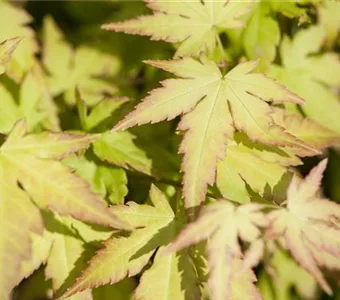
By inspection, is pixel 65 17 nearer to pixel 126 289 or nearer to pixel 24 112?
pixel 24 112

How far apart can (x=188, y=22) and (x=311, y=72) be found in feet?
1.47

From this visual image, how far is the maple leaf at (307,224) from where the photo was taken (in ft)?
3.06

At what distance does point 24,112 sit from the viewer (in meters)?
1.38

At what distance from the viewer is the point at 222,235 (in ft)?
3.01

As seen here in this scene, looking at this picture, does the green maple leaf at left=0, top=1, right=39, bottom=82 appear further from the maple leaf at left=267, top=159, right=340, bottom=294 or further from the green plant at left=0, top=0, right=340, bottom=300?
the maple leaf at left=267, top=159, right=340, bottom=294

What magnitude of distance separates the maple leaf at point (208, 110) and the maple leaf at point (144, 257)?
150mm

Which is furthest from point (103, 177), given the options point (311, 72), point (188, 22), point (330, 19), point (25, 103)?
point (330, 19)

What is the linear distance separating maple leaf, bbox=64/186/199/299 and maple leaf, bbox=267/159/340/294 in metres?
0.25

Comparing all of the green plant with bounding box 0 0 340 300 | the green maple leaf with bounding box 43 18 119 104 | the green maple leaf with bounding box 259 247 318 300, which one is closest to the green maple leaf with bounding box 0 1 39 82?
the green plant with bounding box 0 0 340 300

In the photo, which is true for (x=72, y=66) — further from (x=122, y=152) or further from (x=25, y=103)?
(x=122, y=152)

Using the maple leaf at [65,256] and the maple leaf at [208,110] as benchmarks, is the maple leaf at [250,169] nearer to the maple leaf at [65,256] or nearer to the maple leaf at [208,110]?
the maple leaf at [208,110]

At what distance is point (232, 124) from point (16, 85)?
0.67 meters

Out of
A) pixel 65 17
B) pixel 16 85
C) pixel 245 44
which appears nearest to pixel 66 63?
pixel 16 85

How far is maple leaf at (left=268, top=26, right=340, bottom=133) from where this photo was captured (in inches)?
58.4
